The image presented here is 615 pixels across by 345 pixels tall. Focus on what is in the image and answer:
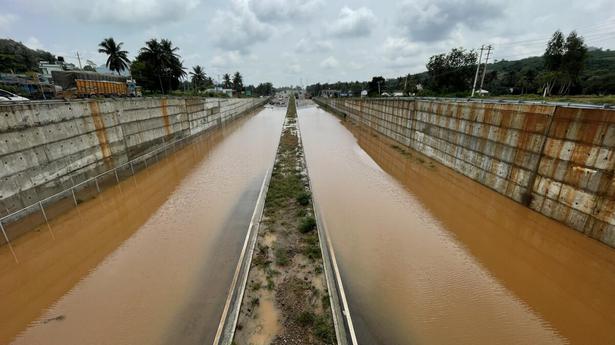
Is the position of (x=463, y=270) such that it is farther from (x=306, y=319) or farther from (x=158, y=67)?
(x=158, y=67)

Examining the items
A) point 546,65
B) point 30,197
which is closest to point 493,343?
point 30,197

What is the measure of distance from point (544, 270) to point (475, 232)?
9.34ft

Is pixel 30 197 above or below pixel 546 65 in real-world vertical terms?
below

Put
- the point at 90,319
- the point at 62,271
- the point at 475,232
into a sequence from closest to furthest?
the point at 90,319 < the point at 62,271 < the point at 475,232

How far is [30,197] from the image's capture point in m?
12.5

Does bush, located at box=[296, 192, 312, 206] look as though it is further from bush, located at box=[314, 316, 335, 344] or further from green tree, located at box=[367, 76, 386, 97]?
green tree, located at box=[367, 76, 386, 97]

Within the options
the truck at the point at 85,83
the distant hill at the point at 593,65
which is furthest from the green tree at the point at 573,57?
the truck at the point at 85,83

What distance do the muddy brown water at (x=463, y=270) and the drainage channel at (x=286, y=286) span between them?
72 cm

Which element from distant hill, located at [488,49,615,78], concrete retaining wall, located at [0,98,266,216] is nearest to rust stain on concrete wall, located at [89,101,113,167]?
concrete retaining wall, located at [0,98,266,216]

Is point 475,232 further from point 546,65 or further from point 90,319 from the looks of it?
point 546,65

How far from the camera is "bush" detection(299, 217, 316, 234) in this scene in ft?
36.3

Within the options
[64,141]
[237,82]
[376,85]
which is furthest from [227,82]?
[64,141]

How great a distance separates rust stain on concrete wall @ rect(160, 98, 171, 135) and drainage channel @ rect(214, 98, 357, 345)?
19.9 metres

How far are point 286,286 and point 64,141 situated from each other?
1551 centimetres
